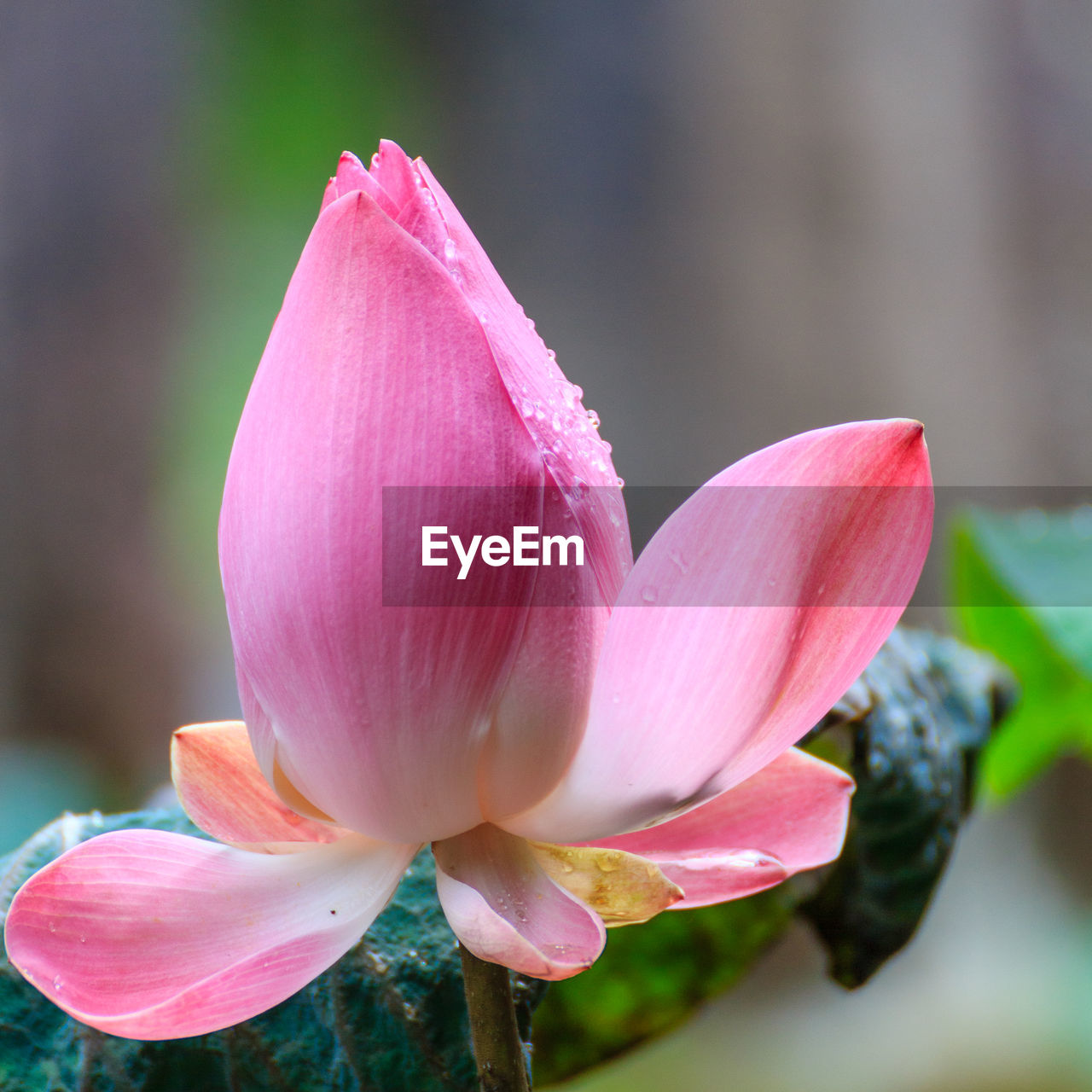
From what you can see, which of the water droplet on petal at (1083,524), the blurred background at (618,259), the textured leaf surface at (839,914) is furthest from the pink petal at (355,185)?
the blurred background at (618,259)

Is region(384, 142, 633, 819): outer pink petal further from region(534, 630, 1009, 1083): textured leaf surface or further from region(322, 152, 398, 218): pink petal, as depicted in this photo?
region(534, 630, 1009, 1083): textured leaf surface

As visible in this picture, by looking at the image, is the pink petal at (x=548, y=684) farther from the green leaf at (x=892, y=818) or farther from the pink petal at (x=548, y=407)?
the green leaf at (x=892, y=818)

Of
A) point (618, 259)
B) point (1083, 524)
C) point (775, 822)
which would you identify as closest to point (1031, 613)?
point (1083, 524)

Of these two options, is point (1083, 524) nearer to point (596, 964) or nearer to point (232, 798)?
point (596, 964)

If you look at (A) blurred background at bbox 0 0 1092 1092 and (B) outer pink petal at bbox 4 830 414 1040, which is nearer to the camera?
(B) outer pink petal at bbox 4 830 414 1040

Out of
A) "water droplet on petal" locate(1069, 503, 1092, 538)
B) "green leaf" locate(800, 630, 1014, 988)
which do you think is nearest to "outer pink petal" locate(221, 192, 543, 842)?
"green leaf" locate(800, 630, 1014, 988)

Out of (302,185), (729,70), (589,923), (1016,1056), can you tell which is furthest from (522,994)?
(302,185)

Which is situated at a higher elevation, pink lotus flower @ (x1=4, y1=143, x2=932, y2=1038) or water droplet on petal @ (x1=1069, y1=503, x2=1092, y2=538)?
pink lotus flower @ (x1=4, y1=143, x2=932, y2=1038)
